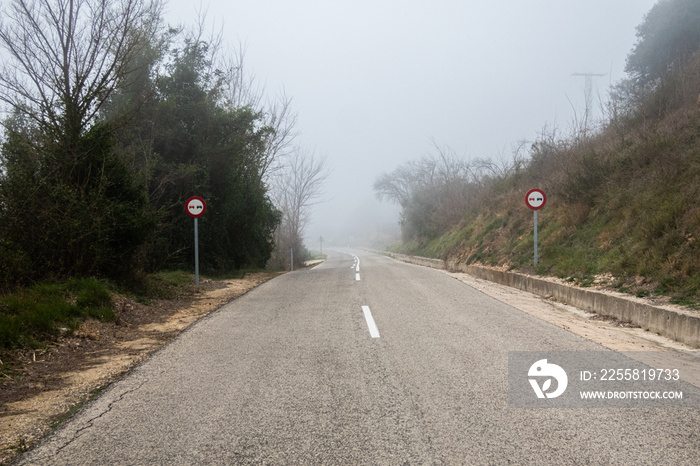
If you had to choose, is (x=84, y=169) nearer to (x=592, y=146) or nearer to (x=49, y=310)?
(x=49, y=310)

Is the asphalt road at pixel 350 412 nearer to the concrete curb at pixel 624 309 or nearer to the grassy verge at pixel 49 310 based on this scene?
the concrete curb at pixel 624 309

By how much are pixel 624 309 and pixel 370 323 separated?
178 inches

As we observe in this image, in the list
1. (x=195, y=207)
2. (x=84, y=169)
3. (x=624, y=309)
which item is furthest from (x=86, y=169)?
(x=624, y=309)

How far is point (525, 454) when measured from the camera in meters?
3.11

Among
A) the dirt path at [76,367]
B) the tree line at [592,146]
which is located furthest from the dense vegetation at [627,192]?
the dirt path at [76,367]

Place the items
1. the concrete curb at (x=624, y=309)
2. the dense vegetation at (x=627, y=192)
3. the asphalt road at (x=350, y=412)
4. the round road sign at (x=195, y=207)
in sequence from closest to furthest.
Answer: the asphalt road at (x=350, y=412), the concrete curb at (x=624, y=309), the dense vegetation at (x=627, y=192), the round road sign at (x=195, y=207)

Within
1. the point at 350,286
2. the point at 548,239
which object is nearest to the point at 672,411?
the point at 350,286

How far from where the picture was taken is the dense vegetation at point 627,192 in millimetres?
9109

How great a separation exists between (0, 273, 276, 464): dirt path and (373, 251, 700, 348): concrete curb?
24.1ft

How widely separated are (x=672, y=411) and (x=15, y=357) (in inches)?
272

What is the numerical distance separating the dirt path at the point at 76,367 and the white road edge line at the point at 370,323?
2.98 m

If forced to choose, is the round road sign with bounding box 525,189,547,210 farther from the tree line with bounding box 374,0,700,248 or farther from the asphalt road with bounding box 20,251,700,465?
the asphalt road with bounding box 20,251,700,465

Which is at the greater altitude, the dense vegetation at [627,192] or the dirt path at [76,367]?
the dense vegetation at [627,192]

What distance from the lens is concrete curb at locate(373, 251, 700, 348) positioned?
654 cm
